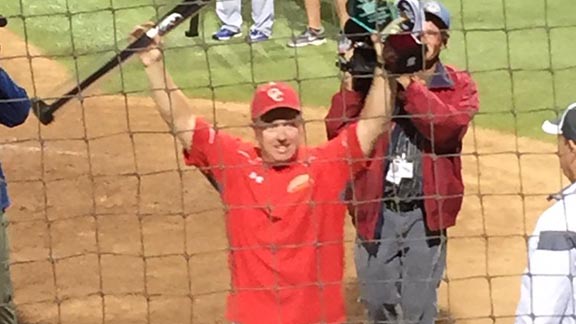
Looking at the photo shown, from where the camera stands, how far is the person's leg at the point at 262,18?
346 inches

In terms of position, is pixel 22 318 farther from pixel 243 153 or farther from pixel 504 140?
pixel 504 140

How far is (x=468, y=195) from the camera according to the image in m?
6.14

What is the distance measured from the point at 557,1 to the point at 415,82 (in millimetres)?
6069

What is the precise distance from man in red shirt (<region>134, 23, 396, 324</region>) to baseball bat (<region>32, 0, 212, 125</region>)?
0.03 m

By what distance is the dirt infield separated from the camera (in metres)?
5.31

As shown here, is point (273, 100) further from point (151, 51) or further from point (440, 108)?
point (440, 108)

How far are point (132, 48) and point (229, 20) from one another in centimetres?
542

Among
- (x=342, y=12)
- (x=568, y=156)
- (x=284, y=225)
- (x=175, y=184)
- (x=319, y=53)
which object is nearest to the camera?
(x=568, y=156)

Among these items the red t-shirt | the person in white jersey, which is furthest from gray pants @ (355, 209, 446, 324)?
the person in white jersey

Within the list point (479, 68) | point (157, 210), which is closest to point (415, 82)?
point (157, 210)

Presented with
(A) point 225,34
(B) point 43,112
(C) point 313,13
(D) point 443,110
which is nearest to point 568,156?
(D) point 443,110

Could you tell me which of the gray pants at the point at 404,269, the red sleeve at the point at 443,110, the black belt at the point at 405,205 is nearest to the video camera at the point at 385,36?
the red sleeve at the point at 443,110

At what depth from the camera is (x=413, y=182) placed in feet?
13.6

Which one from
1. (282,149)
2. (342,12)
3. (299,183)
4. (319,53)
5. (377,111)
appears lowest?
(299,183)
